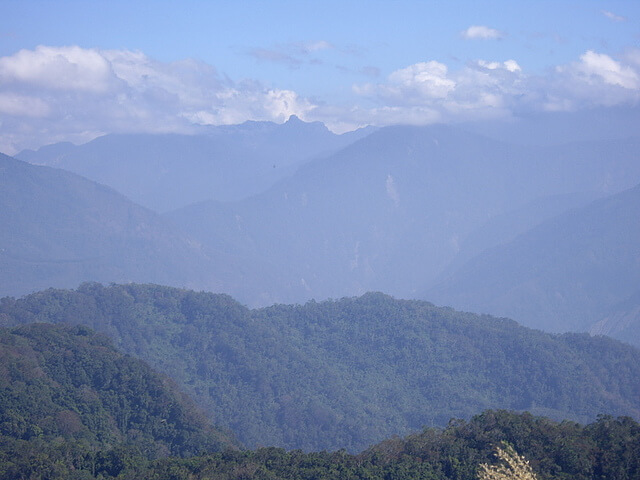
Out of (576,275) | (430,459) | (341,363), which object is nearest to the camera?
(430,459)

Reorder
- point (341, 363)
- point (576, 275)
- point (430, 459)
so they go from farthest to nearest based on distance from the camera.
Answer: point (576, 275)
point (341, 363)
point (430, 459)

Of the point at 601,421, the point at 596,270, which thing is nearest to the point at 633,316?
the point at 596,270

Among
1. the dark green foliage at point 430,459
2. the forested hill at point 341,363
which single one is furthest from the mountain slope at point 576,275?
the dark green foliage at point 430,459

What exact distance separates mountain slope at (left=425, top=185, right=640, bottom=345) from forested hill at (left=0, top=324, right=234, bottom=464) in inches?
4937

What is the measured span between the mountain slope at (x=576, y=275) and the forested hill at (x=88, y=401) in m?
125

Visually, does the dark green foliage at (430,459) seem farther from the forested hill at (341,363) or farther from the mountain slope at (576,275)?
the mountain slope at (576,275)

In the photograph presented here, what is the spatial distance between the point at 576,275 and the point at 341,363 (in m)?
103

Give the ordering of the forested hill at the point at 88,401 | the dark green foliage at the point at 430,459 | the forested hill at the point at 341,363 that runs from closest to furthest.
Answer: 1. the dark green foliage at the point at 430,459
2. the forested hill at the point at 88,401
3. the forested hill at the point at 341,363

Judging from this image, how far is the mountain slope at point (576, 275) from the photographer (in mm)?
171375

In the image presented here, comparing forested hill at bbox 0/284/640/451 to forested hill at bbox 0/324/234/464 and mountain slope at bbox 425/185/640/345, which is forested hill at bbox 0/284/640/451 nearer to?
forested hill at bbox 0/324/234/464

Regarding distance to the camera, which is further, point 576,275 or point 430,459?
point 576,275

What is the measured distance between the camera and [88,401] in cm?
5622

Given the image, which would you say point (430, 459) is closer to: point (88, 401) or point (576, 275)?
point (88, 401)

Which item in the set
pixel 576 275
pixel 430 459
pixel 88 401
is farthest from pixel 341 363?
pixel 576 275
